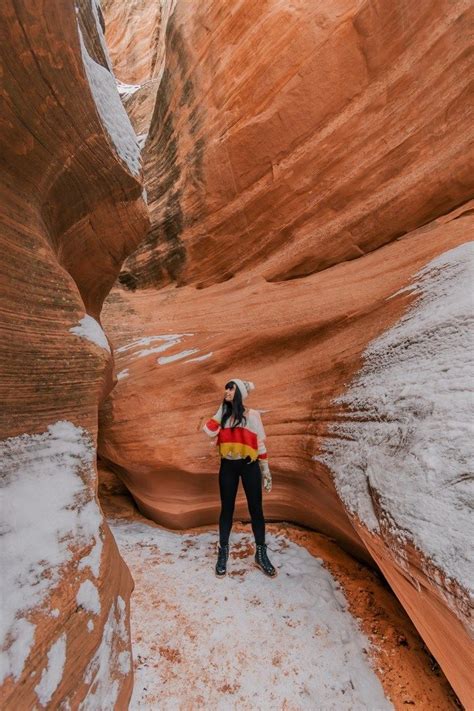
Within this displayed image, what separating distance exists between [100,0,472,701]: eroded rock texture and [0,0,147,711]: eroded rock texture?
204 centimetres

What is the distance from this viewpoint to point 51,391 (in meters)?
2.40

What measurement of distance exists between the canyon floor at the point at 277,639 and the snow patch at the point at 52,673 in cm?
89

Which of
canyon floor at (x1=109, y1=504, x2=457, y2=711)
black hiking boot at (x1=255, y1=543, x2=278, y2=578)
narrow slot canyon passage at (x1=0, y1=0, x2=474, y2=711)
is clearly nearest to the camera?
narrow slot canyon passage at (x1=0, y1=0, x2=474, y2=711)

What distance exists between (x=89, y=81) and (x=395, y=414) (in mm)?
3233

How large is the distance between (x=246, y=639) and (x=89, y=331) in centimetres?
263

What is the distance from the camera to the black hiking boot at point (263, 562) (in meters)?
3.46

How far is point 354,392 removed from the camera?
3373 millimetres

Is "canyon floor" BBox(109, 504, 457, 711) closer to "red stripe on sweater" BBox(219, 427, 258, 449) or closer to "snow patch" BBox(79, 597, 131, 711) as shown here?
"snow patch" BBox(79, 597, 131, 711)

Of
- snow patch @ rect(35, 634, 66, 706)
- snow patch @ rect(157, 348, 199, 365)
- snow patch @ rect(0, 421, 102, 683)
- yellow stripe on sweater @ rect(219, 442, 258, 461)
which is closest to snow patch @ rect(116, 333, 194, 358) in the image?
snow patch @ rect(157, 348, 199, 365)

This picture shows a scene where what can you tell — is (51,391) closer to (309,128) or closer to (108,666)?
Result: (108,666)

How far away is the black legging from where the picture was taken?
3584 mm

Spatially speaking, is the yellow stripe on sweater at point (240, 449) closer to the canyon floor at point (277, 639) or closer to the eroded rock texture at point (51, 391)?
the canyon floor at point (277, 639)

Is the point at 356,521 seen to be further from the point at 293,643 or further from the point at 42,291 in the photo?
the point at 42,291

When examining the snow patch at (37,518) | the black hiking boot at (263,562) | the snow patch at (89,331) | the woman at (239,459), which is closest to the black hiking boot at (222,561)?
the woman at (239,459)
